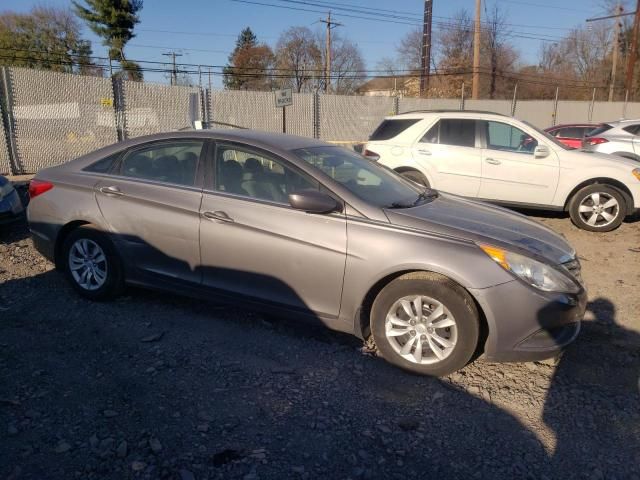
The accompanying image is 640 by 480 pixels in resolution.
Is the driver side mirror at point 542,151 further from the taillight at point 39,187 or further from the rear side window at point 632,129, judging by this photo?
the taillight at point 39,187

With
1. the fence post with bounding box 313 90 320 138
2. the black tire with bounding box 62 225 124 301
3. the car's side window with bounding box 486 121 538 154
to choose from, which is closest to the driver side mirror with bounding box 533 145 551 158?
the car's side window with bounding box 486 121 538 154

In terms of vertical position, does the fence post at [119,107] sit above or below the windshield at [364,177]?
above

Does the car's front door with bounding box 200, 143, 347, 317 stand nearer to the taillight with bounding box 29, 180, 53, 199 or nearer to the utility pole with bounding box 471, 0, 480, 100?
the taillight with bounding box 29, 180, 53, 199

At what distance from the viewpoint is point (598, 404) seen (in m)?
3.21

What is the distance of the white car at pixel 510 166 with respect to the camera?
755cm

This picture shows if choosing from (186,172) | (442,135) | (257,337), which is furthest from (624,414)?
(442,135)

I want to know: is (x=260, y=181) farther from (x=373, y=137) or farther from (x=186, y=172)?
(x=373, y=137)

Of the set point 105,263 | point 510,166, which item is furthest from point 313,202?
point 510,166

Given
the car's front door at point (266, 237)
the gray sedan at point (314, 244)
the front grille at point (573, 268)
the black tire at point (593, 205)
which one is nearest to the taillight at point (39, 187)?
the gray sedan at point (314, 244)

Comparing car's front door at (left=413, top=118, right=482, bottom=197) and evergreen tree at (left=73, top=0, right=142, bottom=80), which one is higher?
evergreen tree at (left=73, top=0, right=142, bottom=80)

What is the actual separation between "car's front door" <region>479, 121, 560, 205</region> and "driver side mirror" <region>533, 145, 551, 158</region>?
0.15 ft

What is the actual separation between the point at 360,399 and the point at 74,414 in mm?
1661

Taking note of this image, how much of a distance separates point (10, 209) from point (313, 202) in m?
4.71

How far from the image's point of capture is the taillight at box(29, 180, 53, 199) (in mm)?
4812
